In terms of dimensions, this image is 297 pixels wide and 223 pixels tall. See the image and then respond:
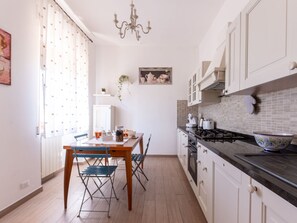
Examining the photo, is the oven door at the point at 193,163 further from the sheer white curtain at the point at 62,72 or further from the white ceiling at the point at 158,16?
the white ceiling at the point at 158,16

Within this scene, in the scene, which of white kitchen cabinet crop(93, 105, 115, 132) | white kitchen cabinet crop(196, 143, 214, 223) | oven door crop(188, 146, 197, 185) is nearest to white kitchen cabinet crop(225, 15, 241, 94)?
white kitchen cabinet crop(196, 143, 214, 223)

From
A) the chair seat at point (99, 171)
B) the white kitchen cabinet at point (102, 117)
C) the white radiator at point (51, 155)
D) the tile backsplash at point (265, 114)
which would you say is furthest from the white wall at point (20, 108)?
the tile backsplash at point (265, 114)

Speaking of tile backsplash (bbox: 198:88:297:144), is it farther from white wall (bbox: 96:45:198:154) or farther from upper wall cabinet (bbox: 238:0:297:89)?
white wall (bbox: 96:45:198:154)

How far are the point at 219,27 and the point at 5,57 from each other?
3.29 metres

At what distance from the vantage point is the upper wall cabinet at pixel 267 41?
42.8 inches

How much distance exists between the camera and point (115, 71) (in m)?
5.38

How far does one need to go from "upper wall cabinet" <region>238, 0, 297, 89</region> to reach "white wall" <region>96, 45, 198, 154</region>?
3614mm

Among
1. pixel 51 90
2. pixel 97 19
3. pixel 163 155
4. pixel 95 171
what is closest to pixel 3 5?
pixel 51 90

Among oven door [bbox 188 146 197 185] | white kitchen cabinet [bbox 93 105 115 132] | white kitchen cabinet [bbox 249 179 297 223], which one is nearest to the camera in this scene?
white kitchen cabinet [bbox 249 179 297 223]

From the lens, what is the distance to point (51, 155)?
11.4ft

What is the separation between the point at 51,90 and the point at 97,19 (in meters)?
1.73

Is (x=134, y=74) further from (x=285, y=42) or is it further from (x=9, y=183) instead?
(x=285, y=42)

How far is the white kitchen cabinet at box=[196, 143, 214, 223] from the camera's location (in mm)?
1833

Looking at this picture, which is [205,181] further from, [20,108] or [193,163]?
[20,108]
